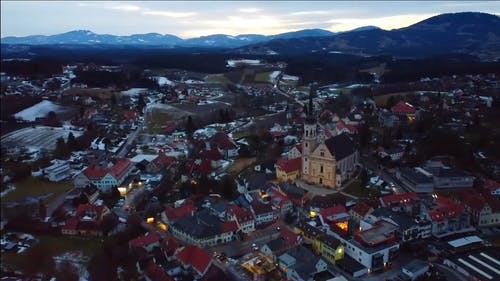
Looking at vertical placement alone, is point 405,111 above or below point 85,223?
above

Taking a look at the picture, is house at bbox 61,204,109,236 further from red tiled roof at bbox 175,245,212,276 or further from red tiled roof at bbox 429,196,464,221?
red tiled roof at bbox 429,196,464,221

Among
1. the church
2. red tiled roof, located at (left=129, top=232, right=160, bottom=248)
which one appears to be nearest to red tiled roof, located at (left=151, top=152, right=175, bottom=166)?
the church

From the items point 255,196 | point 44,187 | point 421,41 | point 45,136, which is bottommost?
point 255,196

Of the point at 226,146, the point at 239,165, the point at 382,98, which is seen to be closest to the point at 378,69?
the point at 382,98

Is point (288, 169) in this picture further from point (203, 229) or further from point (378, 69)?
point (378, 69)

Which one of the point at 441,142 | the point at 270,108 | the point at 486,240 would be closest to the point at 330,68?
the point at 270,108

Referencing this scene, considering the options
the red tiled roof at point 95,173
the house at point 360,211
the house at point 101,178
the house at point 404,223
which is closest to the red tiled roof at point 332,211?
the house at point 360,211

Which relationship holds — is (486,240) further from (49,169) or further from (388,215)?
(49,169)
